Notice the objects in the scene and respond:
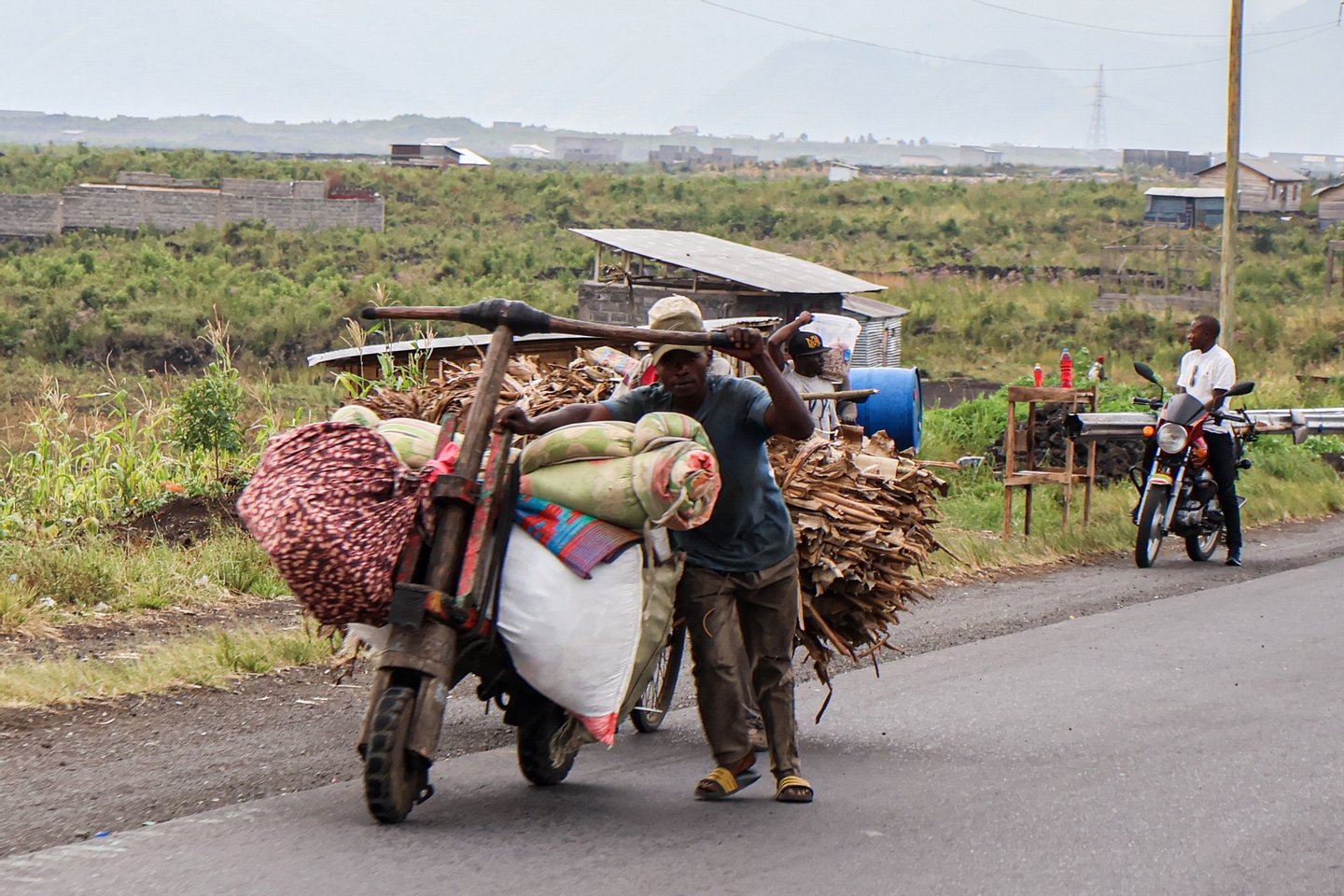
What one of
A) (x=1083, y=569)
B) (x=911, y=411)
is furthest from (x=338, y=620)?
(x=1083, y=569)

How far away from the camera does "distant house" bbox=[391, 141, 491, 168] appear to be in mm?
87150

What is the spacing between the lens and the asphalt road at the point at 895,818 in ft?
16.0

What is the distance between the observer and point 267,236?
183 ft

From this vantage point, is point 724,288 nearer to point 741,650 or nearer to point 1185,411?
point 1185,411

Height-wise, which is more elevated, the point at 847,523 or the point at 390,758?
the point at 847,523

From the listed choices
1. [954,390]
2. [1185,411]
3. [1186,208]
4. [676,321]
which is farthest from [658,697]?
[1186,208]

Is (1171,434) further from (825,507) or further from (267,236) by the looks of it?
(267,236)

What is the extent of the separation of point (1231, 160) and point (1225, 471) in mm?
12103

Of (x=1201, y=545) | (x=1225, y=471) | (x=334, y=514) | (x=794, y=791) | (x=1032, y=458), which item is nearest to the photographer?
(x=334, y=514)

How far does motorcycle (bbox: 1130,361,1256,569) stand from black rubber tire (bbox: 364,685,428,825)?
9293 mm

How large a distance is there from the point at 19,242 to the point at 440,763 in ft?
170

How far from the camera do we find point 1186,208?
7444 cm

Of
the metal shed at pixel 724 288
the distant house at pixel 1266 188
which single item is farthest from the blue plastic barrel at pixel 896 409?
the distant house at pixel 1266 188

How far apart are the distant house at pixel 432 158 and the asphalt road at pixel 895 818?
79.8 metres
